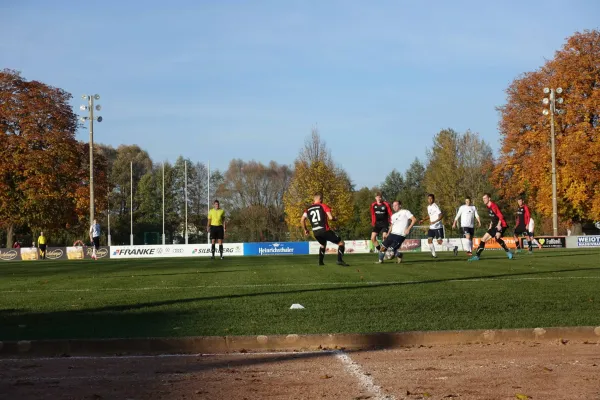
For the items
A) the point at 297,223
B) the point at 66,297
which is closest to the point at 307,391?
the point at 66,297

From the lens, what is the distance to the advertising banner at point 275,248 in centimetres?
5075

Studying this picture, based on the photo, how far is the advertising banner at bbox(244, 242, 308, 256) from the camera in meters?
50.8

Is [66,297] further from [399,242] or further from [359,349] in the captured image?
[399,242]

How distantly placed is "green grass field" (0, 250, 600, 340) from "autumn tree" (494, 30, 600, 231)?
34369mm

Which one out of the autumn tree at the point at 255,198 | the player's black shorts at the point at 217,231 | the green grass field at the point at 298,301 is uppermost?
the autumn tree at the point at 255,198

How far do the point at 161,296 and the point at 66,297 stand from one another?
175 cm

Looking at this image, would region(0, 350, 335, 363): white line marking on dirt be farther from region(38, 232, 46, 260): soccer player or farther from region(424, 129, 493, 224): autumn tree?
region(424, 129, 493, 224): autumn tree

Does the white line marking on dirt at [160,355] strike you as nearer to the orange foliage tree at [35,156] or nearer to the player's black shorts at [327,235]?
the player's black shorts at [327,235]

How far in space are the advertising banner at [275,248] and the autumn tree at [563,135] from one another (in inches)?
652

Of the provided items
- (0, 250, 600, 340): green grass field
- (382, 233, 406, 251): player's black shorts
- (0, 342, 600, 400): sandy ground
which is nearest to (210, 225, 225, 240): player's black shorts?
(382, 233, 406, 251): player's black shorts

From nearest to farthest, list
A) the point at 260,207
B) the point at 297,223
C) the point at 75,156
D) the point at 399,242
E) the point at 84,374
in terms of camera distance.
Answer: the point at 84,374
the point at 399,242
the point at 75,156
the point at 297,223
the point at 260,207

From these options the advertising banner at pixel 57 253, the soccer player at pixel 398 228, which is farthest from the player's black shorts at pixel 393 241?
the advertising banner at pixel 57 253

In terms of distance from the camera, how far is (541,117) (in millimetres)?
55812

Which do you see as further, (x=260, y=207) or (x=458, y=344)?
(x=260, y=207)
